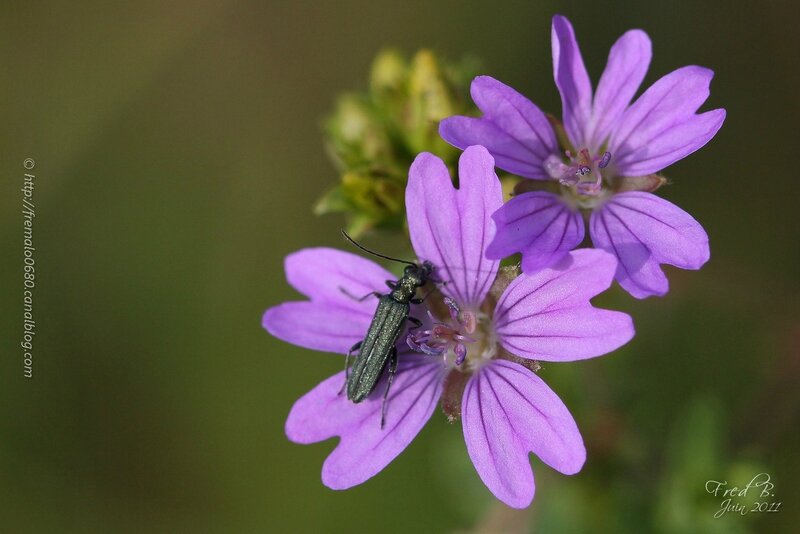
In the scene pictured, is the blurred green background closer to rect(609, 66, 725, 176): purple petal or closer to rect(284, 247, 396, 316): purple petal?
rect(609, 66, 725, 176): purple petal

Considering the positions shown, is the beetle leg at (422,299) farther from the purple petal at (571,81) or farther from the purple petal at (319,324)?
the purple petal at (571,81)

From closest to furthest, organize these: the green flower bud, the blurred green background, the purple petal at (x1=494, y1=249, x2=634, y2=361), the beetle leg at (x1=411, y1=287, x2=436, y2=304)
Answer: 1. the purple petal at (x1=494, y1=249, x2=634, y2=361)
2. the beetle leg at (x1=411, y1=287, x2=436, y2=304)
3. the green flower bud
4. the blurred green background

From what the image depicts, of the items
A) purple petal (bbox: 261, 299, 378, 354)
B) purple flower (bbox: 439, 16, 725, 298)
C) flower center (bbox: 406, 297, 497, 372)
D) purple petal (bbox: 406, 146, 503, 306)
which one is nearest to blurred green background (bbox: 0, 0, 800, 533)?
flower center (bbox: 406, 297, 497, 372)

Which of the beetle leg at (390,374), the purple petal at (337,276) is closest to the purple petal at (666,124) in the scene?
the purple petal at (337,276)

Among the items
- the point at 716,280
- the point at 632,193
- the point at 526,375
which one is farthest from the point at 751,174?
the point at 526,375

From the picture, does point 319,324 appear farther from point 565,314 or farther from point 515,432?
point 565,314

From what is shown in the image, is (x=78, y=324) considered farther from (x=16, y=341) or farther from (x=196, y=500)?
(x=196, y=500)
